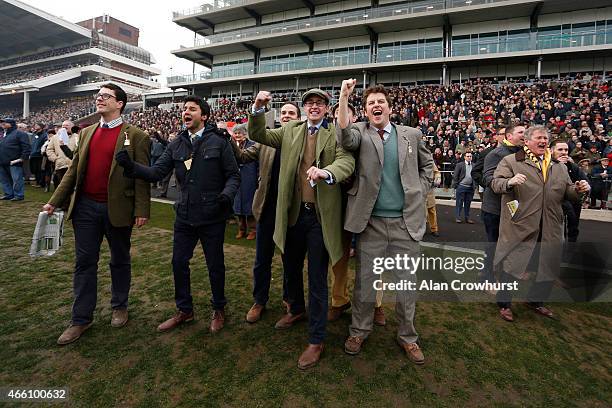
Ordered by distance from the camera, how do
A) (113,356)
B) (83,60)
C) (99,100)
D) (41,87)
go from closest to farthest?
(113,356) → (99,100) → (41,87) → (83,60)

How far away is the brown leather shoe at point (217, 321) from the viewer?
293 centimetres

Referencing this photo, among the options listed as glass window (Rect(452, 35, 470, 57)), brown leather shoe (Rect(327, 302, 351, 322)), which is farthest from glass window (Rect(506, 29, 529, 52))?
brown leather shoe (Rect(327, 302, 351, 322))

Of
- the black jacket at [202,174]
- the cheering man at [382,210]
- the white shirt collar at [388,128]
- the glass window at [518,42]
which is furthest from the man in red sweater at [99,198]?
the glass window at [518,42]

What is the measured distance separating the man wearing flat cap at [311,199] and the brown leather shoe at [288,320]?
0.38 meters

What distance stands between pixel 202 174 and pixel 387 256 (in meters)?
1.75

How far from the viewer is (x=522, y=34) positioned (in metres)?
23.4

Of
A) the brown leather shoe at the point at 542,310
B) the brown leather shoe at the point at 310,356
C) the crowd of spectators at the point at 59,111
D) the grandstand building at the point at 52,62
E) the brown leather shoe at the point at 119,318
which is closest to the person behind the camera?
the brown leather shoe at the point at 310,356

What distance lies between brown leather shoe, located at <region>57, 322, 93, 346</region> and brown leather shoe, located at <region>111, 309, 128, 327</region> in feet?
0.73

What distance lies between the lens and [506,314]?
334 centimetres

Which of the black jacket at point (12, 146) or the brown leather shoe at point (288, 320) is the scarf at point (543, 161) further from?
the black jacket at point (12, 146)

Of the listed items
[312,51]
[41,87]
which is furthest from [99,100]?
[41,87]

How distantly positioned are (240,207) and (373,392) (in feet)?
13.7

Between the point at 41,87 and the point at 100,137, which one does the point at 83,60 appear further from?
the point at 100,137

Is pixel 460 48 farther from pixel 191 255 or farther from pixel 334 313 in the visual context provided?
pixel 191 255
